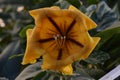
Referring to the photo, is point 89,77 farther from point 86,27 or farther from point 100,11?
point 100,11

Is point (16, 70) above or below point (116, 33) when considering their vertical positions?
below

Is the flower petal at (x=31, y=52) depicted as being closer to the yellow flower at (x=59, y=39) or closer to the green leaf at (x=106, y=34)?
the yellow flower at (x=59, y=39)

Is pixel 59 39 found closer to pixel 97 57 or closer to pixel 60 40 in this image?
pixel 60 40

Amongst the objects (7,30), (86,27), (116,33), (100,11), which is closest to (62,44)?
(86,27)

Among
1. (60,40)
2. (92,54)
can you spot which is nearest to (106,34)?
(92,54)

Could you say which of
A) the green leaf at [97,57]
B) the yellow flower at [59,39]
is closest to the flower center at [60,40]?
the yellow flower at [59,39]

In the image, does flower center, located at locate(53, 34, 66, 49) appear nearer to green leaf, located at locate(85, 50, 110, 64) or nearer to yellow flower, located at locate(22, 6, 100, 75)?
yellow flower, located at locate(22, 6, 100, 75)
